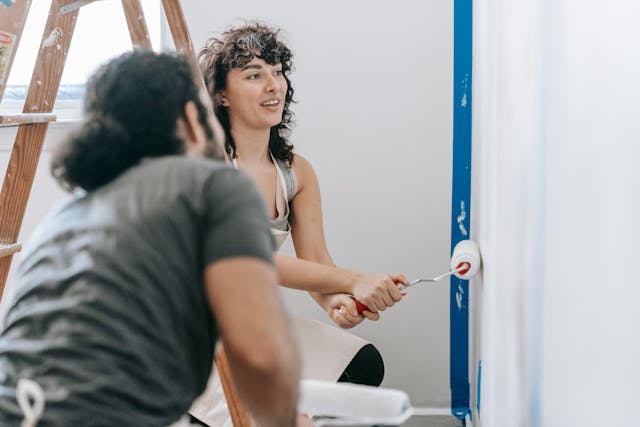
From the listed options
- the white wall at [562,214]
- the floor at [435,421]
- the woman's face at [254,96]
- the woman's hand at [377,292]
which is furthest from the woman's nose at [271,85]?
the floor at [435,421]

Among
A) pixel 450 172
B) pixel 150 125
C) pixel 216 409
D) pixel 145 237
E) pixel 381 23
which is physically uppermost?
pixel 381 23

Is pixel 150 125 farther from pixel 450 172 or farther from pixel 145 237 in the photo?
pixel 450 172

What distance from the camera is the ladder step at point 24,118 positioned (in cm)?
141

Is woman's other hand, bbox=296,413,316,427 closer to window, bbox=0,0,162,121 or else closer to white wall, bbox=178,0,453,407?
white wall, bbox=178,0,453,407

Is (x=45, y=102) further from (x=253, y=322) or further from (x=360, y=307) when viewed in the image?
(x=253, y=322)

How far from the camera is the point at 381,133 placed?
2551mm

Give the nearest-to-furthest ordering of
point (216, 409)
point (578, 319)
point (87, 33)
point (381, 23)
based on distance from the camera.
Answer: point (578, 319) → point (216, 409) → point (381, 23) → point (87, 33)

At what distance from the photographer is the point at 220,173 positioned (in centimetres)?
81

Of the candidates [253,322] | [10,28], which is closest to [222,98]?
[10,28]

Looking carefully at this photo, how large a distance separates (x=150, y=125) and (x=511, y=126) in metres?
0.71

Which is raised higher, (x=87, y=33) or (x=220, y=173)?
(x=87, y=33)

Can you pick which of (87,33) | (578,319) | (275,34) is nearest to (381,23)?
(275,34)

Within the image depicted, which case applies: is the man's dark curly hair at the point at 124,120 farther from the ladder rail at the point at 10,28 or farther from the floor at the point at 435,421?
the floor at the point at 435,421

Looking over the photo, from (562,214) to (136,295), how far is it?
0.55m
